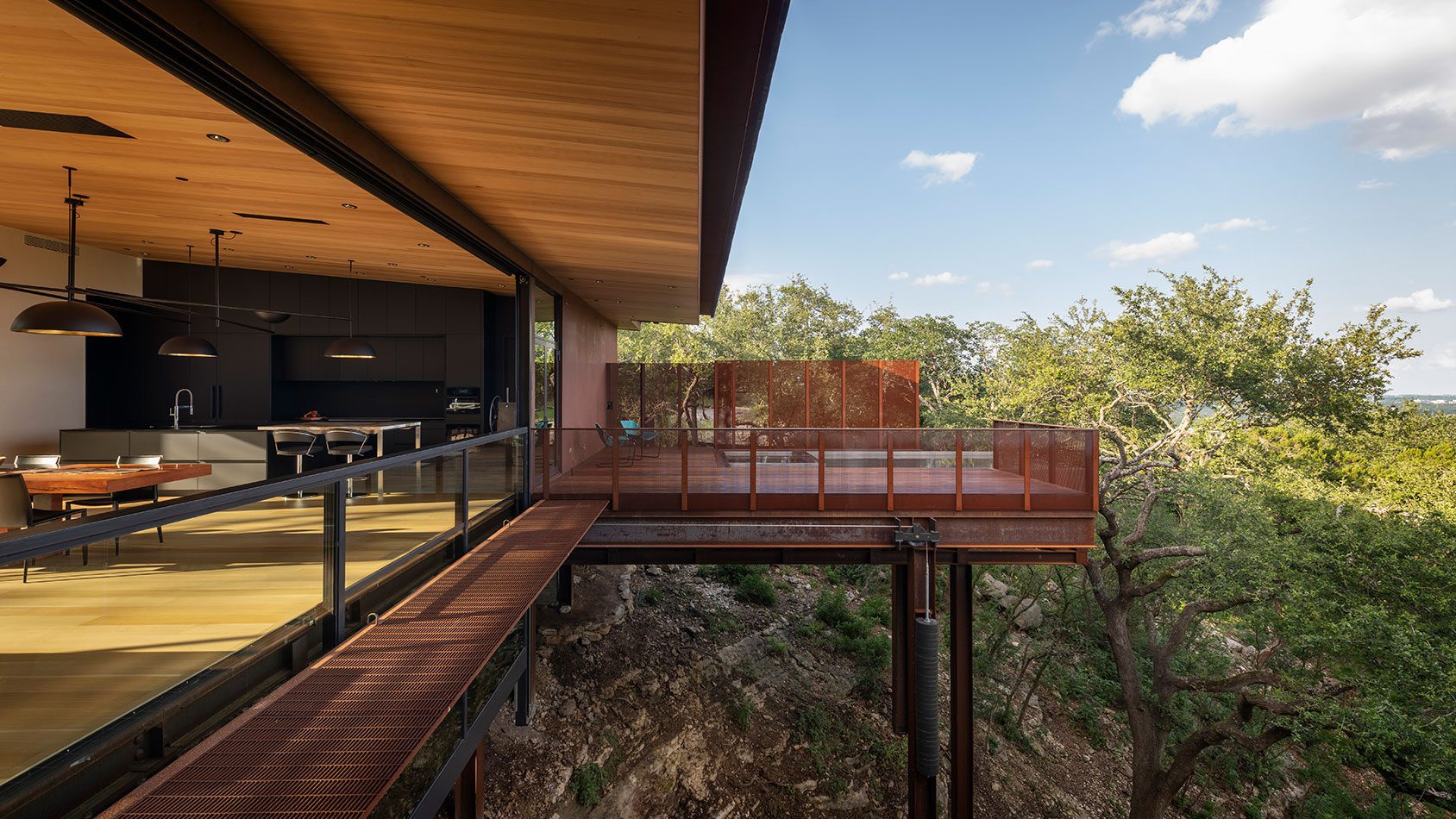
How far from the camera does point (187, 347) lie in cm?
637

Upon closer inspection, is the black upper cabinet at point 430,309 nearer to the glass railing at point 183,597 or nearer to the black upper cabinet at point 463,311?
the black upper cabinet at point 463,311

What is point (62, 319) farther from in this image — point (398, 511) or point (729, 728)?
point (729, 728)

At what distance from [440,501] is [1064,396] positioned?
40.5ft

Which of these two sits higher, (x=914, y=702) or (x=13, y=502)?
Answer: (x=13, y=502)

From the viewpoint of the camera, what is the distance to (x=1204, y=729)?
8.70 meters

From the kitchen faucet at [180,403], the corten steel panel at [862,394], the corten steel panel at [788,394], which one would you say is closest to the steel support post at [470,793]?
the kitchen faucet at [180,403]

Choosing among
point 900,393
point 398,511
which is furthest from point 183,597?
point 900,393

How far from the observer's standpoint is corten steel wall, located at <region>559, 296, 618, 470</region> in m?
8.89

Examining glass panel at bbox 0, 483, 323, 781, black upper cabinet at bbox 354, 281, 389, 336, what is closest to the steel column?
glass panel at bbox 0, 483, 323, 781

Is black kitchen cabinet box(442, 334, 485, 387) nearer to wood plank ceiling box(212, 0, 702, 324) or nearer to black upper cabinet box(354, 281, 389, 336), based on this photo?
black upper cabinet box(354, 281, 389, 336)

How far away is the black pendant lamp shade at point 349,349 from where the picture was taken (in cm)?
770

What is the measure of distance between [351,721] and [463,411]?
318 inches

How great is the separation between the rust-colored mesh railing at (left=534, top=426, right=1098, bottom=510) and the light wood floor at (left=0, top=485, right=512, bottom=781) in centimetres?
273

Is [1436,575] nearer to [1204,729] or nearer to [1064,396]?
[1204,729]
